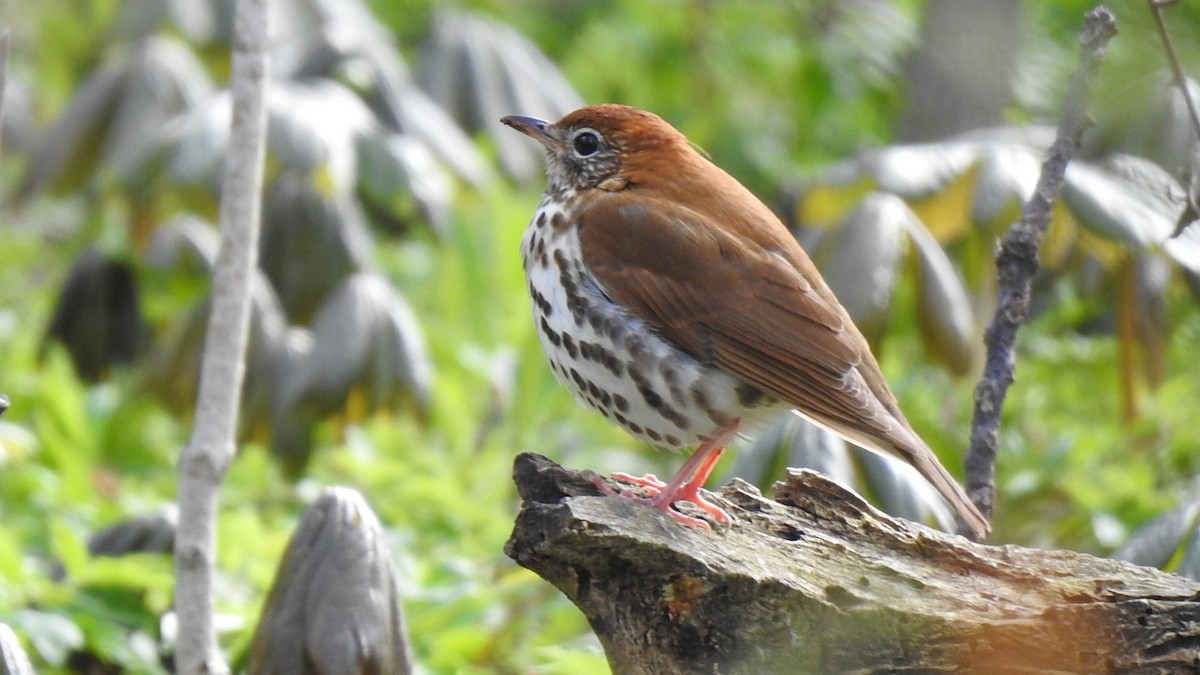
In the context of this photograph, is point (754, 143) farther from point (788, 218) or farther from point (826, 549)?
point (826, 549)

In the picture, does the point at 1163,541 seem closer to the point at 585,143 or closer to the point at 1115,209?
the point at 1115,209

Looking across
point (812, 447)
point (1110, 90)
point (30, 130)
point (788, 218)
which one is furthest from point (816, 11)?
point (30, 130)

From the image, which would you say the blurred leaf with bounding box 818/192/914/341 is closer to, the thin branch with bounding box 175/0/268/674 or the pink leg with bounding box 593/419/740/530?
the pink leg with bounding box 593/419/740/530

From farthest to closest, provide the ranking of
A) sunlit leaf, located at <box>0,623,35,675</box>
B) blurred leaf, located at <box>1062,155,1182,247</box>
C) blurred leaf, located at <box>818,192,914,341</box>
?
blurred leaf, located at <box>818,192,914,341</box> < blurred leaf, located at <box>1062,155,1182,247</box> < sunlit leaf, located at <box>0,623,35,675</box>

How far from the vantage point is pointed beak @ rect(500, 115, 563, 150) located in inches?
126

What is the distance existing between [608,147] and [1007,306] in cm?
92

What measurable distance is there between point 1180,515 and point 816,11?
3386 mm

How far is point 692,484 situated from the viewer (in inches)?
104

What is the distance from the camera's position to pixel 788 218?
471cm

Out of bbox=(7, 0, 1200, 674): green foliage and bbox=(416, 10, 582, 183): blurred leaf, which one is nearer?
bbox=(7, 0, 1200, 674): green foliage

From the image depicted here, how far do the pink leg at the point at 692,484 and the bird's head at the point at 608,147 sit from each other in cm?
60

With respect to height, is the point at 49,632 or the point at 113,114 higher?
the point at 113,114

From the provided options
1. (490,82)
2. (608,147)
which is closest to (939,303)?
(608,147)

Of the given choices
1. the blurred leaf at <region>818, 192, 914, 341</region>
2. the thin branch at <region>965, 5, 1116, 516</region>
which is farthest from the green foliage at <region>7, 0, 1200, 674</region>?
the blurred leaf at <region>818, 192, 914, 341</region>
